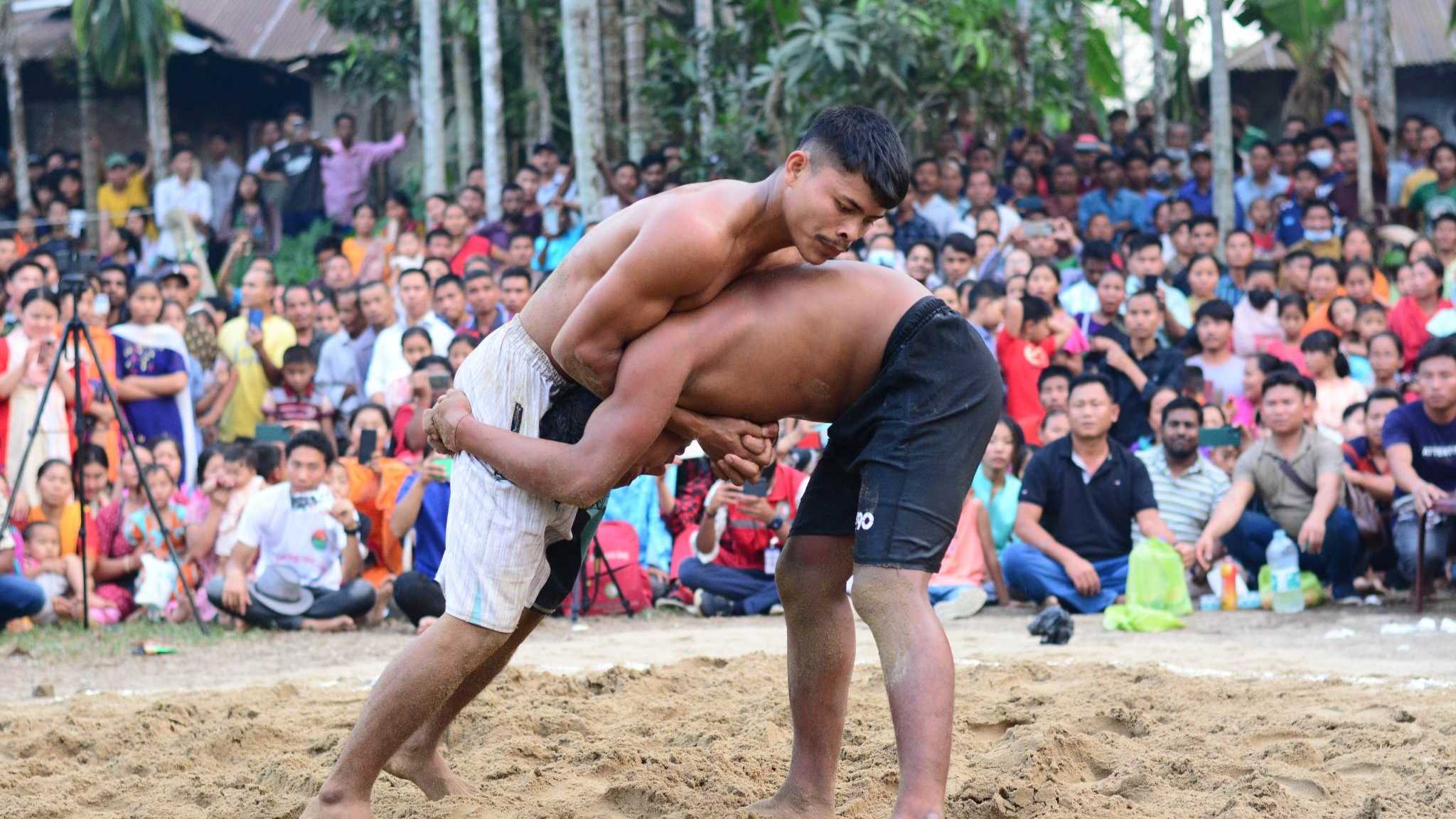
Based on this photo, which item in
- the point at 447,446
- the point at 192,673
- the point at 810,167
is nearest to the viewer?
the point at 810,167

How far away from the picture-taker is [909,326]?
3154 millimetres

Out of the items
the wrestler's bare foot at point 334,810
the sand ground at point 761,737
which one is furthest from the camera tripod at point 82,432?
the wrestler's bare foot at point 334,810

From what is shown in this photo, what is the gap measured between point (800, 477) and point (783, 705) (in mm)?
3340

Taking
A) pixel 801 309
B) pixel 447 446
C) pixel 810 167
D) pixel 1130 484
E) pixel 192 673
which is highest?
pixel 810 167

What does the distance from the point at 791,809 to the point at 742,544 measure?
14.3 feet

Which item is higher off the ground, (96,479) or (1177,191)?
(1177,191)

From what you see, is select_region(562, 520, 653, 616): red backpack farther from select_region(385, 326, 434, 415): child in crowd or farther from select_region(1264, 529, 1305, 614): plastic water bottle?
select_region(1264, 529, 1305, 614): plastic water bottle

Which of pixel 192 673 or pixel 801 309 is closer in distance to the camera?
pixel 801 309

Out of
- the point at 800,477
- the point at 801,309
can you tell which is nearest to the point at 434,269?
the point at 800,477

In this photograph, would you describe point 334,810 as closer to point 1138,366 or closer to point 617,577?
point 617,577

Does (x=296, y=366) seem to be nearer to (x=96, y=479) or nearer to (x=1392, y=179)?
(x=96, y=479)

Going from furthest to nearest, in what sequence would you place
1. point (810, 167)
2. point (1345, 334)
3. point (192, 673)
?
point (1345, 334) → point (192, 673) → point (810, 167)

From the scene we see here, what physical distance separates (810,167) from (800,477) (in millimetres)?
4699

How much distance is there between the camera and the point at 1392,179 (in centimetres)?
1086
